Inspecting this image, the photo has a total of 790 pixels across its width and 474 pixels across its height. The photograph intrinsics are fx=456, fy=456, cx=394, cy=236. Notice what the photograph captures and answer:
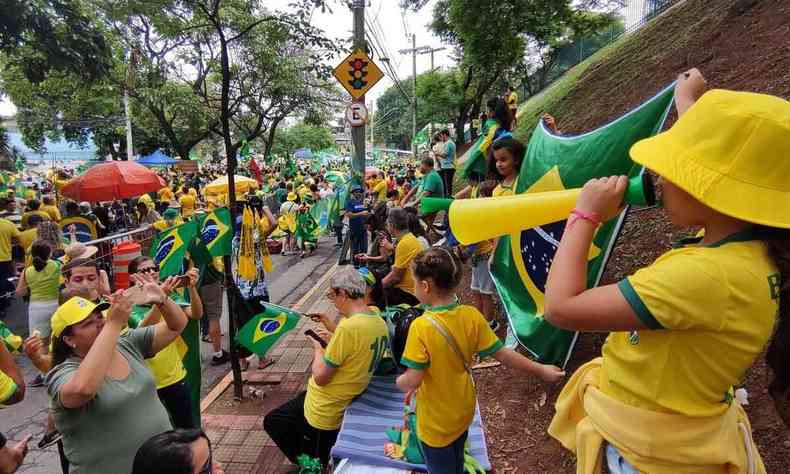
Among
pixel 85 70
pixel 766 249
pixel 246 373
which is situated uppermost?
pixel 85 70

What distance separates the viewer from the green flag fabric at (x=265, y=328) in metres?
3.81

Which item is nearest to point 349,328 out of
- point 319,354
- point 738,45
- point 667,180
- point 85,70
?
point 319,354

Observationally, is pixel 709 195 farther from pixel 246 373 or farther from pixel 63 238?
pixel 63 238

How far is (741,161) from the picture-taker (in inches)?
41.3

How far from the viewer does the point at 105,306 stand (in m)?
2.44

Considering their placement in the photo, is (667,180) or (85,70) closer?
(667,180)

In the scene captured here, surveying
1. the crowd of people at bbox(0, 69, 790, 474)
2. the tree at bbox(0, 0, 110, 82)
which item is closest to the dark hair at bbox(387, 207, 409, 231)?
the crowd of people at bbox(0, 69, 790, 474)

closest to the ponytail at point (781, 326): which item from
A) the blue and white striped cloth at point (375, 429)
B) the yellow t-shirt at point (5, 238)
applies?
the blue and white striped cloth at point (375, 429)

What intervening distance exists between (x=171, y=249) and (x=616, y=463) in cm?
349

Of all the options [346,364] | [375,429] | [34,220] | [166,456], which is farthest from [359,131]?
[166,456]

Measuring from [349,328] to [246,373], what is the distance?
2621 millimetres

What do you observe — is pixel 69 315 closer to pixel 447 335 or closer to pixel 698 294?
pixel 447 335

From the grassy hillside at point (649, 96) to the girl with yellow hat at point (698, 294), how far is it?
67 cm

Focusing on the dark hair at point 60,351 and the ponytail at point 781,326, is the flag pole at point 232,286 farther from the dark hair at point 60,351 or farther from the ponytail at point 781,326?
the ponytail at point 781,326
